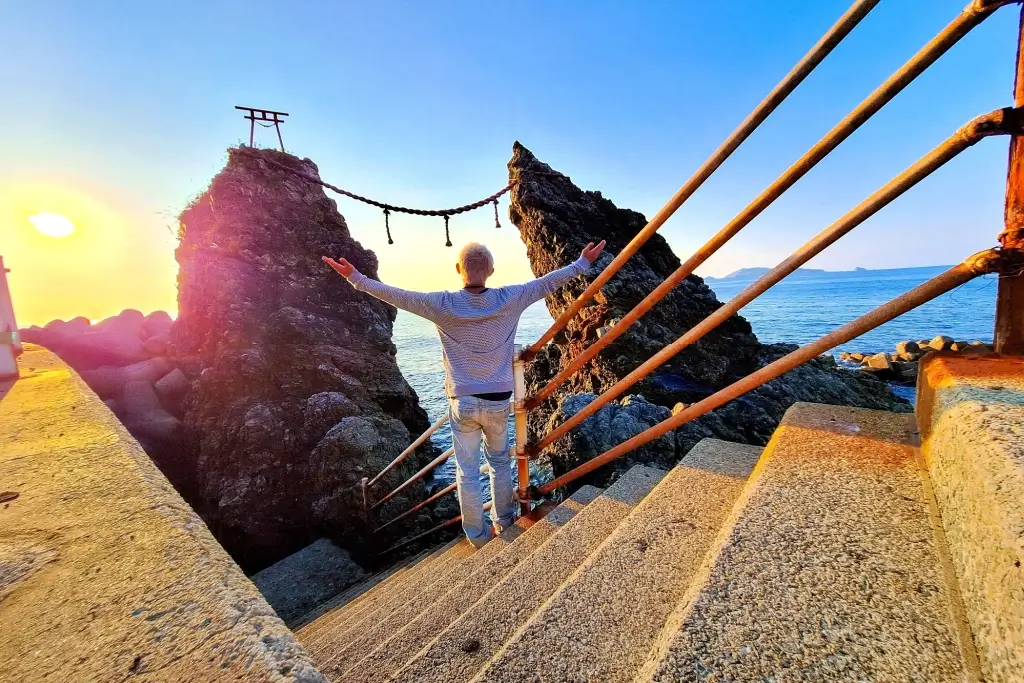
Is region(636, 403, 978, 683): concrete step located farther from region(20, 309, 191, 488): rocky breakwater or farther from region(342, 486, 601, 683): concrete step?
region(20, 309, 191, 488): rocky breakwater

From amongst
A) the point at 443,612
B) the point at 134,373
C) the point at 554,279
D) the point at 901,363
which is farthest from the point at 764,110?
the point at 901,363

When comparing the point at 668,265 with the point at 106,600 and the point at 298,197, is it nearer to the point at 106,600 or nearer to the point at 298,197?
the point at 298,197

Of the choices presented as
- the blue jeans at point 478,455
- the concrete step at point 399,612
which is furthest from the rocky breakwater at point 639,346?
the concrete step at point 399,612

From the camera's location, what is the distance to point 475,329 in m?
2.57

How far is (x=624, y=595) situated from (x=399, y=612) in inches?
63.4

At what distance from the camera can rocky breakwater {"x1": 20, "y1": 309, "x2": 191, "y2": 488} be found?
28.3 ft

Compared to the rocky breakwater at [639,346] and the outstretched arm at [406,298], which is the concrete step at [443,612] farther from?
the rocky breakwater at [639,346]

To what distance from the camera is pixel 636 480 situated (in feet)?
9.04

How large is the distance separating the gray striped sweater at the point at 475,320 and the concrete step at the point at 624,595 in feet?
3.78

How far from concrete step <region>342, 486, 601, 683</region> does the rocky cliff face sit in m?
4.98

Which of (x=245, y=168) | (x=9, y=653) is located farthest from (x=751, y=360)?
(x=245, y=168)

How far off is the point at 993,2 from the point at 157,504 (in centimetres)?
303

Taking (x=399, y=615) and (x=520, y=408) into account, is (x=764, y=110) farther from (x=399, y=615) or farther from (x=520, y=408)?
(x=399, y=615)

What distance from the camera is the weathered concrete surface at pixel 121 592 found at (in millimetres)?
938
